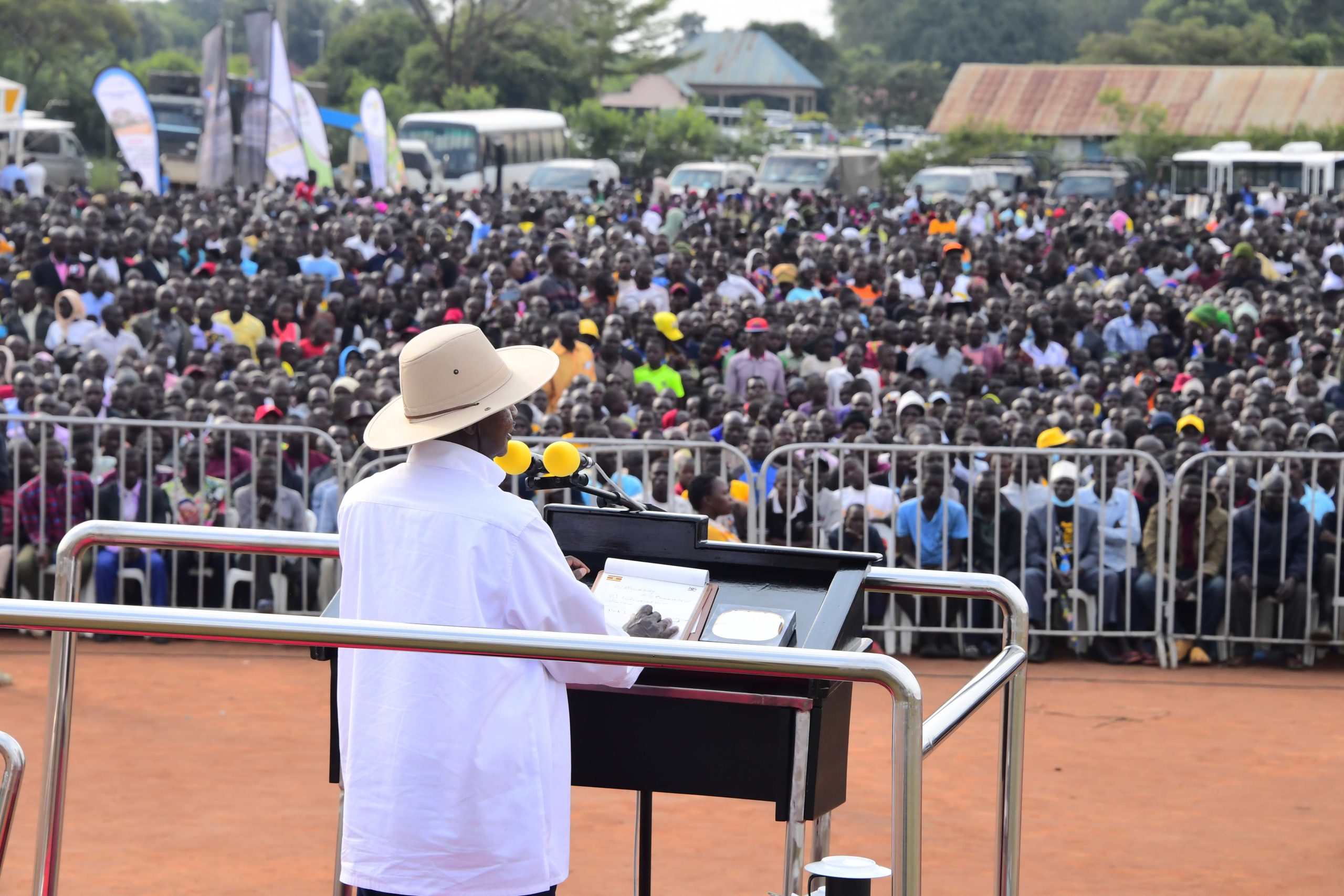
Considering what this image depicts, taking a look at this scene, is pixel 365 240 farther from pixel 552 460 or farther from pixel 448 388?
pixel 448 388

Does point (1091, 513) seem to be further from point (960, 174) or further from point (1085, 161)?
point (1085, 161)

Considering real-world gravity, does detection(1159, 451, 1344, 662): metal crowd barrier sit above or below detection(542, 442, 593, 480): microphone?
below

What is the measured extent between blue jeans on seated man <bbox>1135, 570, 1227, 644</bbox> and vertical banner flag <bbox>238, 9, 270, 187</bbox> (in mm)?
19437

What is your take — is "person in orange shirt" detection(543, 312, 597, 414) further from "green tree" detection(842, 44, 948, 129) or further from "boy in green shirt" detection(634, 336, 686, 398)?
"green tree" detection(842, 44, 948, 129)

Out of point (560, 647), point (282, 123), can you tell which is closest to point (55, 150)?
point (282, 123)

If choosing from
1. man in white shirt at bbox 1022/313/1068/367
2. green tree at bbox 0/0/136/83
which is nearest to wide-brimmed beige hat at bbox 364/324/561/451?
man in white shirt at bbox 1022/313/1068/367

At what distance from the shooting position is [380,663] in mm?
3170

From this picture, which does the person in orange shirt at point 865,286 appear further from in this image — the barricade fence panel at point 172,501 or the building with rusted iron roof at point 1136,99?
the building with rusted iron roof at point 1136,99

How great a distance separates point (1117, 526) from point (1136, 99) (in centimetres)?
5188

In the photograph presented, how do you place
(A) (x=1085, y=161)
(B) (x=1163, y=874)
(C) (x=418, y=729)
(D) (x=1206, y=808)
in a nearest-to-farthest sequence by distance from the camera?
1. (C) (x=418, y=729)
2. (B) (x=1163, y=874)
3. (D) (x=1206, y=808)
4. (A) (x=1085, y=161)

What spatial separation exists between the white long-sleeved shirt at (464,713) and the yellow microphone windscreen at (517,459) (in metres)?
0.63

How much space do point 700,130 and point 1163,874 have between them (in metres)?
45.0

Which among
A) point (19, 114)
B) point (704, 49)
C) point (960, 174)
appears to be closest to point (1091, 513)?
point (960, 174)

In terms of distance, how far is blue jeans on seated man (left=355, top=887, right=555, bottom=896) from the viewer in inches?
124
